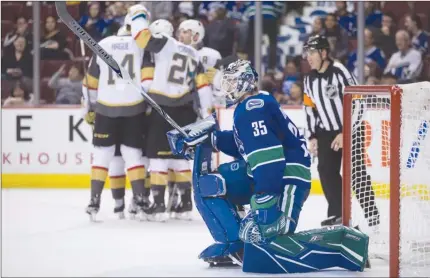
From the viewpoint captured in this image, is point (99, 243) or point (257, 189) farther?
point (99, 243)

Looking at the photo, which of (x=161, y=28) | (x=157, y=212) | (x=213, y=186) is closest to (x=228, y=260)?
(x=213, y=186)

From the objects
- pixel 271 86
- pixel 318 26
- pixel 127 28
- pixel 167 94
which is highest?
pixel 318 26

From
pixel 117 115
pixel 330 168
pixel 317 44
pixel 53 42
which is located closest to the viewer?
pixel 317 44

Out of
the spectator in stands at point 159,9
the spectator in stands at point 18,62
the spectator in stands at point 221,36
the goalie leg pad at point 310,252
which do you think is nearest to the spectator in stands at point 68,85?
the spectator in stands at point 18,62

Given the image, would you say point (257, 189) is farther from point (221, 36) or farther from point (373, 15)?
point (373, 15)

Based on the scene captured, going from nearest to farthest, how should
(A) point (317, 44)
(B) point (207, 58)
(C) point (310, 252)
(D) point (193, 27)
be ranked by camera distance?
(C) point (310, 252), (A) point (317, 44), (D) point (193, 27), (B) point (207, 58)

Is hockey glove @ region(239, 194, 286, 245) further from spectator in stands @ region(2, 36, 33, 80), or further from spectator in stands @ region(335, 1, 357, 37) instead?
spectator in stands @ region(2, 36, 33, 80)

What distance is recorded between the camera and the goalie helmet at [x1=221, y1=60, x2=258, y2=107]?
189 inches

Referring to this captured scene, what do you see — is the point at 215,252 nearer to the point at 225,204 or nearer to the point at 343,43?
the point at 225,204

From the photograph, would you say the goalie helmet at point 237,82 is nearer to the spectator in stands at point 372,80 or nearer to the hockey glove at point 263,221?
the hockey glove at point 263,221

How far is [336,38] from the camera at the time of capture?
A: 9484 mm

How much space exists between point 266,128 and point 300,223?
7.85ft

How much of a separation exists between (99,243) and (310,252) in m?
1.57

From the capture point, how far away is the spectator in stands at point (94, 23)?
995cm
